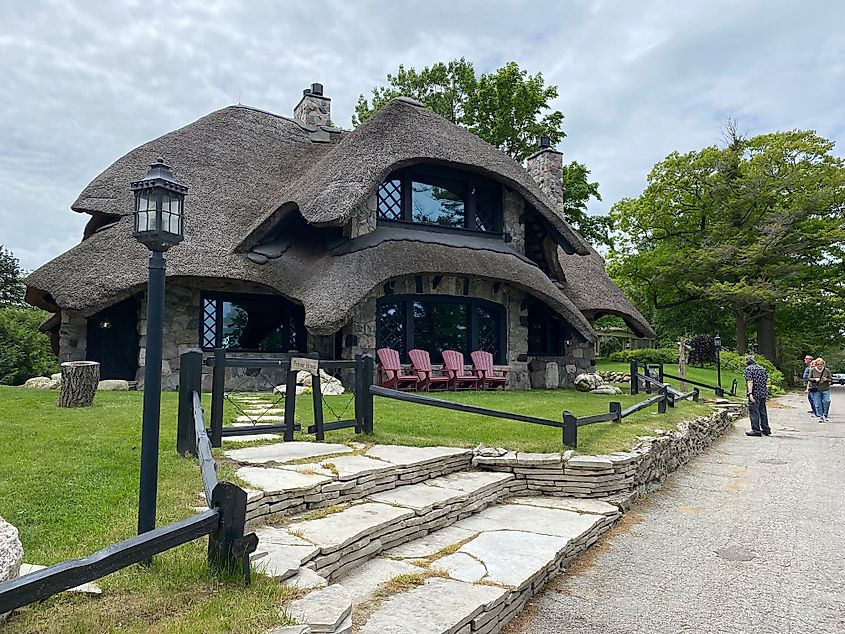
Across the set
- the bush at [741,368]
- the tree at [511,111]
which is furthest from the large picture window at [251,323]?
the bush at [741,368]

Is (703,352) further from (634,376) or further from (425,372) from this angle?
(425,372)

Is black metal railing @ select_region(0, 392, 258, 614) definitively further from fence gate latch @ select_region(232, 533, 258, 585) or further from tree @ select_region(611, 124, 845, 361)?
tree @ select_region(611, 124, 845, 361)

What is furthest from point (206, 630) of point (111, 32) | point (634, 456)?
point (111, 32)

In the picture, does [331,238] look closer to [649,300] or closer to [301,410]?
[301,410]

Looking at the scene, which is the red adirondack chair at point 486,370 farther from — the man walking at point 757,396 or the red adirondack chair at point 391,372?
the man walking at point 757,396

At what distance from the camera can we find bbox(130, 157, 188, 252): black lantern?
3.10 m

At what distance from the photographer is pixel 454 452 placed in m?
5.77

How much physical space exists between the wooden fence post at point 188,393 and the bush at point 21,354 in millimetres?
17887

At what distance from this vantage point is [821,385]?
13523mm

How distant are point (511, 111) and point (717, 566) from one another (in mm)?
24799

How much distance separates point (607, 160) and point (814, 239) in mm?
9348

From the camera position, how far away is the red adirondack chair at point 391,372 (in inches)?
446

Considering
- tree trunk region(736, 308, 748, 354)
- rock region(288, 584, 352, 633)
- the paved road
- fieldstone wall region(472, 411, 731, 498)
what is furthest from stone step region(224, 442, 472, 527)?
tree trunk region(736, 308, 748, 354)

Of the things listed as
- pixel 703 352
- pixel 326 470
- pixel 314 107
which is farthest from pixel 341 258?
pixel 703 352
